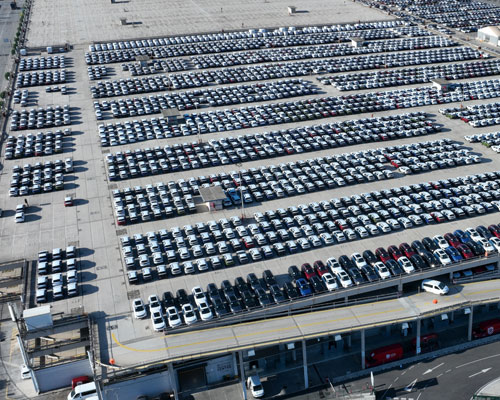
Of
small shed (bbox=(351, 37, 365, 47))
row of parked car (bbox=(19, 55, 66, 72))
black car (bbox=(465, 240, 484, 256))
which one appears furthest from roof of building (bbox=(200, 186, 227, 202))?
small shed (bbox=(351, 37, 365, 47))

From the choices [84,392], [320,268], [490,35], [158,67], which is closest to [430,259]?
[320,268]

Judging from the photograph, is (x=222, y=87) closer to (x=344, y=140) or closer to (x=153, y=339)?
(x=344, y=140)

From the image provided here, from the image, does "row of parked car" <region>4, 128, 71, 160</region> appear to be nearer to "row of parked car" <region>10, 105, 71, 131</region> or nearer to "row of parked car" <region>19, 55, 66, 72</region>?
"row of parked car" <region>10, 105, 71, 131</region>

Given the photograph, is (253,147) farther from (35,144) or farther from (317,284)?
(317,284)

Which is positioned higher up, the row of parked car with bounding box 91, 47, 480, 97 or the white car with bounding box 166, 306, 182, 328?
the row of parked car with bounding box 91, 47, 480, 97

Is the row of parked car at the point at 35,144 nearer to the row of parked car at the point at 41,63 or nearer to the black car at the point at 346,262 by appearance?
the row of parked car at the point at 41,63

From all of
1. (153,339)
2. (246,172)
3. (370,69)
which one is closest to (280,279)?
(153,339)

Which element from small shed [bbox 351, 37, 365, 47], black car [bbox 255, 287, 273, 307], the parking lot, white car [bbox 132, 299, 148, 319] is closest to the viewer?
white car [bbox 132, 299, 148, 319]
